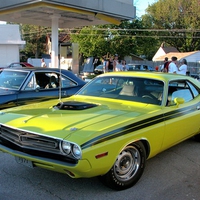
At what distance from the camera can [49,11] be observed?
12.9m

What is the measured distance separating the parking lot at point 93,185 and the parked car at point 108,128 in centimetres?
22

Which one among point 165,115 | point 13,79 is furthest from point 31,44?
point 165,115

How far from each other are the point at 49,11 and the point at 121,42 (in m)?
23.2

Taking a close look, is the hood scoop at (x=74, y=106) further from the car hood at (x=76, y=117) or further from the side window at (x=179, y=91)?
the side window at (x=179, y=91)

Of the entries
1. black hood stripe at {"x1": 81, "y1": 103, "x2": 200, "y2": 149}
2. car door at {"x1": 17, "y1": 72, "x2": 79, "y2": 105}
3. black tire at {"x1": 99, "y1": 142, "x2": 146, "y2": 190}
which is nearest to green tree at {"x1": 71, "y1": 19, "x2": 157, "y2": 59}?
car door at {"x1": 17, "y1": 72, "x2": 79, "y2": 105}

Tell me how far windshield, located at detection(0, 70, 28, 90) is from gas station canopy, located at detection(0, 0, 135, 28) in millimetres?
4772

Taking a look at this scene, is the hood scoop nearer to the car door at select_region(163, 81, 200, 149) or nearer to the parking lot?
the parking lot

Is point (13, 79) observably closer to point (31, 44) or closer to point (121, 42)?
point (121, 42)

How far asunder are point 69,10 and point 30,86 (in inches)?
244

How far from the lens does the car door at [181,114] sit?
4.34m

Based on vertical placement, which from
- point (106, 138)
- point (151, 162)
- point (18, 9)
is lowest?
point (151, 162)

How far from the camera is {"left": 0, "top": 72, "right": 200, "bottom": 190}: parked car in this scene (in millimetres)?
3205

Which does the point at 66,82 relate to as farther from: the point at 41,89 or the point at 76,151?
the point at 76,151

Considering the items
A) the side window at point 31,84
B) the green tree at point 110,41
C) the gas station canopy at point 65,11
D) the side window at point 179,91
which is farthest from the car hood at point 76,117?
the green tree at point 110,41
